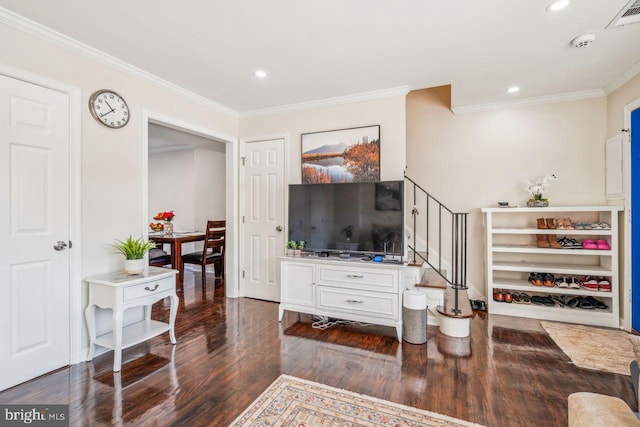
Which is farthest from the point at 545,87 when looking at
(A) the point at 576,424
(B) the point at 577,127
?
(A) the point at 576,424

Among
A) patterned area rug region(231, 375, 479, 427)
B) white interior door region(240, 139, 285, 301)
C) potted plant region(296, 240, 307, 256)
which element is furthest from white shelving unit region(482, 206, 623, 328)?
white interior door region(240, 139, 285, 301)

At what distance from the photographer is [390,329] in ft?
10.0

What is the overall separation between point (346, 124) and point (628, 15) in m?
2.40

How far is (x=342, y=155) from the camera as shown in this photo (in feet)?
11.6

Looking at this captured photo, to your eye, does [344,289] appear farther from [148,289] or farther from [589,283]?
[589,283]

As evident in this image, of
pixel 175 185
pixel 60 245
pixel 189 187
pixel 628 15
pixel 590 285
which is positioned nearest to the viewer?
pixel 628 15

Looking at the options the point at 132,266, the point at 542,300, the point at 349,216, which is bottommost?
the point at 542,300

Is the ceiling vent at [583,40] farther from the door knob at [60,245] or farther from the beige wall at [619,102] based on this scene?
the door knob at [60,245]

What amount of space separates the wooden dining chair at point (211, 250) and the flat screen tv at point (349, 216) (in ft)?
6.23

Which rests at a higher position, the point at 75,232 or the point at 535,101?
the point at 535,101

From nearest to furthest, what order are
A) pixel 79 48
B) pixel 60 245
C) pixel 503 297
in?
pixel 60 245 → pixel 79 48 → pixel 503 297

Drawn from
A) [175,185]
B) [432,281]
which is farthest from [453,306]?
[175,185]

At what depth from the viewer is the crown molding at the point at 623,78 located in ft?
9.09

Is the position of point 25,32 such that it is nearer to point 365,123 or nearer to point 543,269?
point 365,123
